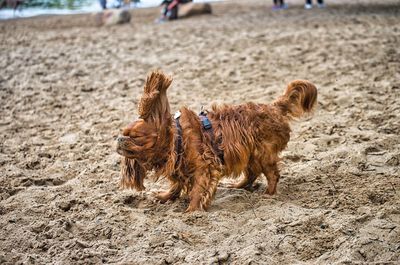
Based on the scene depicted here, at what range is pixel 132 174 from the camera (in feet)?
13.2

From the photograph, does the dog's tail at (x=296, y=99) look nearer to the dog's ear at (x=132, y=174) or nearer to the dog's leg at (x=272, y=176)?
the dog's leg at (x=272, y=176)

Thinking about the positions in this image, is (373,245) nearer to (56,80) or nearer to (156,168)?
(156,168)

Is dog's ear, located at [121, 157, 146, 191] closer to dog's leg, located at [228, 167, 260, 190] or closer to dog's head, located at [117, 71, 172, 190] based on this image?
dog's head, located at [117, 71, 172, 190]

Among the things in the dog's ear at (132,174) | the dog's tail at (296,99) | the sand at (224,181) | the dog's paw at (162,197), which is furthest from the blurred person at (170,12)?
→ the dog's ear at (132,174)

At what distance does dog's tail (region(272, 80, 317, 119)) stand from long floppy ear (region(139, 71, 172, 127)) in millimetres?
1034

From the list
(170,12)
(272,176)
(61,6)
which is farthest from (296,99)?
(61,6)

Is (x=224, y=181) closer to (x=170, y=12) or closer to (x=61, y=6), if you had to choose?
(x=170, y=12)

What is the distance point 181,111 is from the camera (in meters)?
4.07

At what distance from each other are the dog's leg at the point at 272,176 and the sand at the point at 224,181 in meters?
0.09

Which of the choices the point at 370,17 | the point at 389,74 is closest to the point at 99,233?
the point at 389,74

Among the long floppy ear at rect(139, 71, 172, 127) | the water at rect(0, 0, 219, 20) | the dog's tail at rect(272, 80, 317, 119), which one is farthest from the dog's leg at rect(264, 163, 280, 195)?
the water at rect(0, 0, 219, 20)

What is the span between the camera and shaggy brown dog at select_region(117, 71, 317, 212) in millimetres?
3842

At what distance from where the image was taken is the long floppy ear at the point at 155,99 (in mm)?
3785

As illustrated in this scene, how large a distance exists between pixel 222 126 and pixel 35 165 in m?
1.96
